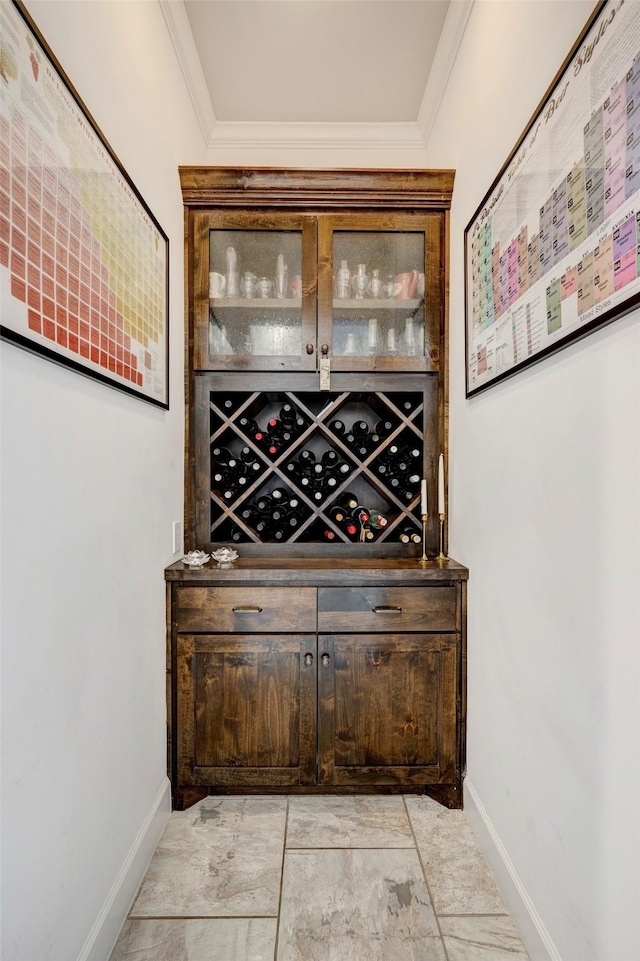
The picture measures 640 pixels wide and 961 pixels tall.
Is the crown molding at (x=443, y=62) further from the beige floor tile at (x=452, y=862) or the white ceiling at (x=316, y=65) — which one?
the beige floor tile at (x=452, y=862)

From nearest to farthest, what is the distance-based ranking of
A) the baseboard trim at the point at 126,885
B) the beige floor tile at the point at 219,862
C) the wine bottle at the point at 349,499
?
1. the baseboard trim at the point at 126,885
2. the beige floor tile at the point at 219,862
3. the wine bottle at the point at 349,499

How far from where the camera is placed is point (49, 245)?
1.01m

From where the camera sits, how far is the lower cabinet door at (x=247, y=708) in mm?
1869

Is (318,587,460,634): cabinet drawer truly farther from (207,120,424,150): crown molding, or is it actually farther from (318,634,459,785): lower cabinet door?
(207,120,424,150): crown molding

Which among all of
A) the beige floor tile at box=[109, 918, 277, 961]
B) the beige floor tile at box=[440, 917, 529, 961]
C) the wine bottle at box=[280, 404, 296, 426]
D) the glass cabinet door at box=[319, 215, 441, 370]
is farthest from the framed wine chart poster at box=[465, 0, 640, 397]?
the beige floor tile at box=[109, 918, 277, 961]

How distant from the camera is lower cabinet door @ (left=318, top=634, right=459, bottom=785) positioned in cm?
187

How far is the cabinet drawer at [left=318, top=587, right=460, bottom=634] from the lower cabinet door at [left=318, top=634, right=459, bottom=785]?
0.04m

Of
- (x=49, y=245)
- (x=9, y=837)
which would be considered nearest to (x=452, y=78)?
(x=49, y=245)

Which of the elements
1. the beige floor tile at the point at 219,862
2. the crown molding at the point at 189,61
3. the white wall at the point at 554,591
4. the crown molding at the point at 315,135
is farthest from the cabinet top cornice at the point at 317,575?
the crown molding at the point at 315,135

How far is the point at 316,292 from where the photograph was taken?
6.96 feet

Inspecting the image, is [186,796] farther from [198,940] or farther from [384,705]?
[384,705]

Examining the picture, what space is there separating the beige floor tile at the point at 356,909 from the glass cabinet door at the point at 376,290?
1823 mm

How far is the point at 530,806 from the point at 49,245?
1790mm

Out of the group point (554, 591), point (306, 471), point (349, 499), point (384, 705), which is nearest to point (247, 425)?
point (306, 471)
